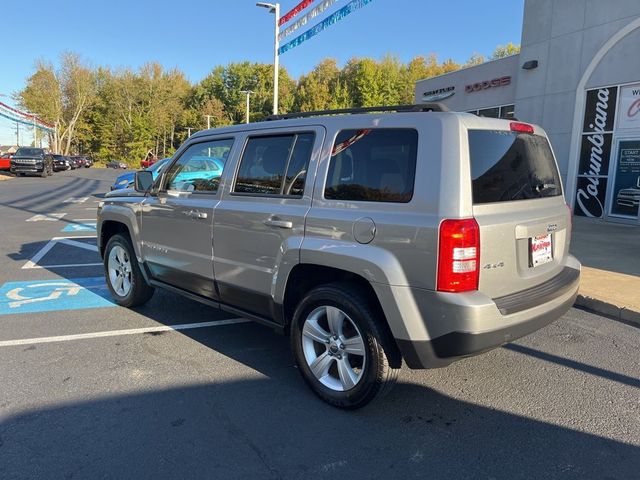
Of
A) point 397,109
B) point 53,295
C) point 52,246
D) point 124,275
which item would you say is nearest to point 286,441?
point 397,109

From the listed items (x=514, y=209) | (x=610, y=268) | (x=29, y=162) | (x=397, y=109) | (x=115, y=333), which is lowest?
(x=115, y=333)

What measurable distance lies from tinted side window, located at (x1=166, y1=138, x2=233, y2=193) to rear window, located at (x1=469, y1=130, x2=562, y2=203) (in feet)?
7.00

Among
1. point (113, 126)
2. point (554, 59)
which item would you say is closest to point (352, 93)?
point (113, 126)

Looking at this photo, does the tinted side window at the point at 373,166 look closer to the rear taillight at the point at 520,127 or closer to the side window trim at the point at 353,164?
the side window trim at the point at 353,164

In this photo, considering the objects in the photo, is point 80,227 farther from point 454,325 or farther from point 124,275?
point 454,325

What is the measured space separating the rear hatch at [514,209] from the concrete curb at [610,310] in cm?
218

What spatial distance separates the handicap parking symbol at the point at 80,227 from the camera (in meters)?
11.1

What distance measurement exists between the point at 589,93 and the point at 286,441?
14113 millimetres

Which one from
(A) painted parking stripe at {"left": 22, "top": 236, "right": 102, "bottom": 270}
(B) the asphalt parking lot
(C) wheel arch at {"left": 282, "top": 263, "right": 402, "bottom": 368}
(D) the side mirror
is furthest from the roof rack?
(A) painted parking stripe at {"left": 22, "top": 236, "right": 102, "bottom": 270}

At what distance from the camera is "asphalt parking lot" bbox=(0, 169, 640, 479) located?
8.86 ft

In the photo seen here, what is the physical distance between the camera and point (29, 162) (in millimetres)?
31844

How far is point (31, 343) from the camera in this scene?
14.5ft

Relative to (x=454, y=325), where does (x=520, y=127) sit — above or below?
above

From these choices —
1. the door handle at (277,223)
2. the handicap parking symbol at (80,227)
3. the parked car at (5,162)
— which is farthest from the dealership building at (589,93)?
the parked car at (5,162)
